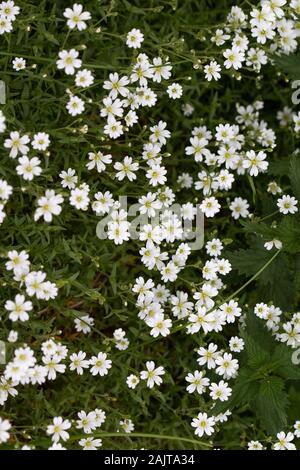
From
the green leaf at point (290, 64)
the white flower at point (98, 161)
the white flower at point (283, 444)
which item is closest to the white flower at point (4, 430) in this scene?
the white flower at point (98, 161)

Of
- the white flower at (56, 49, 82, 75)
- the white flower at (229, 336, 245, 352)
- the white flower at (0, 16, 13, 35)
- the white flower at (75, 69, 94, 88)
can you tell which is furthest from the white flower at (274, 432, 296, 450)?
the white flower at (0, 16, 13, 35)

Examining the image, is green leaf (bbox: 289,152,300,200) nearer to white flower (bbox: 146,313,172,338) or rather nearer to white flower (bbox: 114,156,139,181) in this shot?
white flower (bbox: 114,156,139,181)

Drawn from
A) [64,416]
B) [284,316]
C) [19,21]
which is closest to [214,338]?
[284,316]

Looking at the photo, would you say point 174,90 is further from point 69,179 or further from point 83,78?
point 69,179

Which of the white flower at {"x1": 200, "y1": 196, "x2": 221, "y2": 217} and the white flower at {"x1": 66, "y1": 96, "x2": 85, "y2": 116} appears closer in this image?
the white flower at {"x1": 66, "y1": 96, "x2": 85, "y2": 116}

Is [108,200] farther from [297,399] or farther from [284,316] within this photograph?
[297,399]

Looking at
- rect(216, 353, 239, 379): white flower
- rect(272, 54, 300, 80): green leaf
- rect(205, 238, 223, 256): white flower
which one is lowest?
rect(216, 353, 239, 379): white flower
